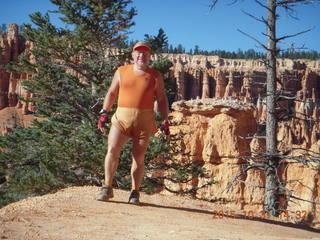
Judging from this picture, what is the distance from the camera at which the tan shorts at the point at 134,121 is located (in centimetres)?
460

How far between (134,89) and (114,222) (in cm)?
167

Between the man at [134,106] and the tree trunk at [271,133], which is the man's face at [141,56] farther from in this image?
the tree trunk at [271,133]

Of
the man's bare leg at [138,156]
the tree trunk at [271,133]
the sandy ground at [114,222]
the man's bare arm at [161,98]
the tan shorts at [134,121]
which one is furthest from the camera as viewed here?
the tree trunk at [271,133]

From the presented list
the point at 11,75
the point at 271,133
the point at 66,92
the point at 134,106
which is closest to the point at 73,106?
the point at 66,92

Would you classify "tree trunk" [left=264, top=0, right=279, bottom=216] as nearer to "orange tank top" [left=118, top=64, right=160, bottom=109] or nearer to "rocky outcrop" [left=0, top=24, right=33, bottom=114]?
"orange tank top" [left=118, top=64, right=160, bottom=109]

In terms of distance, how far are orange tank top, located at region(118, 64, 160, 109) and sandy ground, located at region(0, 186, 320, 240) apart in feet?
4.34

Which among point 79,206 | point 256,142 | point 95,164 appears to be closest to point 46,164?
point 95,164

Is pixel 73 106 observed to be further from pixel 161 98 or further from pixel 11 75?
pixel 11 75

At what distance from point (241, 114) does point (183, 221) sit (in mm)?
20912

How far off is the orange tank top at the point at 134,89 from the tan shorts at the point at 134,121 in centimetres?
7

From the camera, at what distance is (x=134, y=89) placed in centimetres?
459

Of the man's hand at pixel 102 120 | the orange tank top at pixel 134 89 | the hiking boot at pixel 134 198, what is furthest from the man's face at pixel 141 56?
the hiking boot at pixel 134 198

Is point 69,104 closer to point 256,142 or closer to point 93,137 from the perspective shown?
point 93,137

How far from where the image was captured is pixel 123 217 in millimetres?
4078
